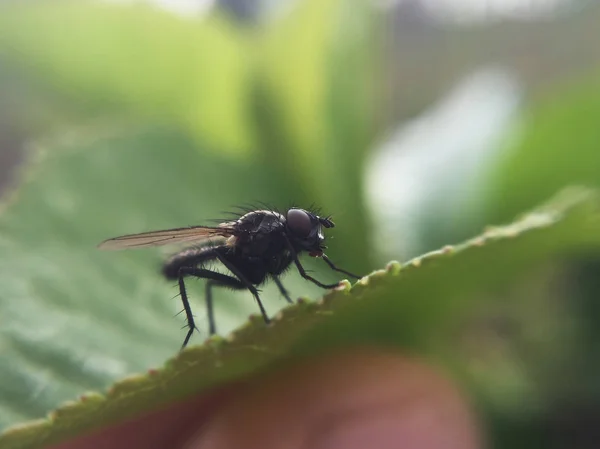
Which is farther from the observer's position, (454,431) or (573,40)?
(573,40)

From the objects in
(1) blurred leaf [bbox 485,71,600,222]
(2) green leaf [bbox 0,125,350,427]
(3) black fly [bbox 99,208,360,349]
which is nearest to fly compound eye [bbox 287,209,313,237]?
(3) black fly [bbox 99,208,360,349]

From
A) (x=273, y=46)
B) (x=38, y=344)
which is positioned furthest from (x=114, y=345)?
(x=273, y=46)

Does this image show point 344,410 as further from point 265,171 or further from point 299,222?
point 265,171

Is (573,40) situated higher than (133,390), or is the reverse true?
(573,40)

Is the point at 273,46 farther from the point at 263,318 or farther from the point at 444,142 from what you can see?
the point at 263,318

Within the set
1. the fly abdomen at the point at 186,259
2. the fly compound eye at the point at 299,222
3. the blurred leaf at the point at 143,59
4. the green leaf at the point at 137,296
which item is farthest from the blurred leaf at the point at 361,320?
the blurred leaf at the point at 143,59

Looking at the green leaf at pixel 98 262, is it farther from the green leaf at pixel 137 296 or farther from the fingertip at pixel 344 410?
the fingertip at pixel 344 410

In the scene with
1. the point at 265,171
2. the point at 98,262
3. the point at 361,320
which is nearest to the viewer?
the point at 361,320

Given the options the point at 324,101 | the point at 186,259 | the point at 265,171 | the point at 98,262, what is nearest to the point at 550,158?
the point at 324,101
